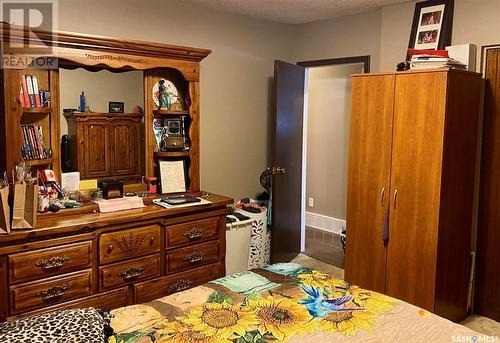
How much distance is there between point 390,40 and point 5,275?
3391 mm

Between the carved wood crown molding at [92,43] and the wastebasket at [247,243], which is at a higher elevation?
the carved wood crown molding at [92,43]

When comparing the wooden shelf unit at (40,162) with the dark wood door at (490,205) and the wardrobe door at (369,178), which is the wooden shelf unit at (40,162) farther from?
the dark wood door at (490,205)

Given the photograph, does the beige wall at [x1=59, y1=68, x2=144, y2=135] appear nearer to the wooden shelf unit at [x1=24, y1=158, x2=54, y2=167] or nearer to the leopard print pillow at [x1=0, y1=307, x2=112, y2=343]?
the wooden shelf unit at [x1=24, y1=158, x2=54, y2=167]

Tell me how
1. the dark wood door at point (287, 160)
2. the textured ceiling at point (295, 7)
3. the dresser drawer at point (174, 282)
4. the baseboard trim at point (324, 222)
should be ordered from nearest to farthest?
1. the dresser drawer at point (174, 282)
2. the textured ceiling at point (295, 7)
3. the dark wood door at point (287, 160)
4. the baseboard trim at point (324, 222)

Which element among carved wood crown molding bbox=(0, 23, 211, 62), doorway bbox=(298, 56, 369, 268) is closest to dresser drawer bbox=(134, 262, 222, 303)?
carved wood crown molding bbox=(0, 23, 211, 62)

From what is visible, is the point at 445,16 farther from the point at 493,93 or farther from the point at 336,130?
the point at 336,130

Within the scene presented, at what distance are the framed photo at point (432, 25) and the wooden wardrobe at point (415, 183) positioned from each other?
495 millimetres

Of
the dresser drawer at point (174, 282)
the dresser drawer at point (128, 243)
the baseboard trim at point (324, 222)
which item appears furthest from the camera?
the baseboard trim at point (324, 222)

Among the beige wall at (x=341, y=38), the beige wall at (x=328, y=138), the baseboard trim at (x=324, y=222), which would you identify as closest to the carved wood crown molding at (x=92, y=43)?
the beige wall at (x=341, y=38)

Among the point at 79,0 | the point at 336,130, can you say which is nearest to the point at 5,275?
the point at 79,0

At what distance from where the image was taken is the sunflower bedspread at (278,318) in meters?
1.72

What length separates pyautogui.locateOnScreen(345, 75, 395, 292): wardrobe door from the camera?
10.6 feet

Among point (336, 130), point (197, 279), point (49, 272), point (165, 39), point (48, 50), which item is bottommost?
point (197, 279)

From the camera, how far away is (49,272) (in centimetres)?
259
